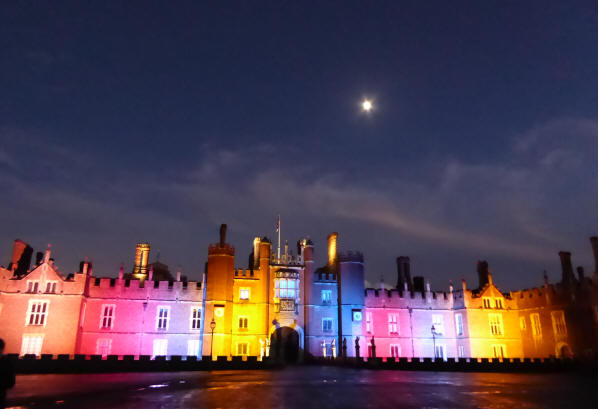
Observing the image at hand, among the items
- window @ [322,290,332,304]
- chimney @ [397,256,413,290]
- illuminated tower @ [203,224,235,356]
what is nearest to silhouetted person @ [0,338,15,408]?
illuminated tower @ [203,224,235,356]

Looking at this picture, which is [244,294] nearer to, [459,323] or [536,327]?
[459,323]

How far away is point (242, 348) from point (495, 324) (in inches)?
1067

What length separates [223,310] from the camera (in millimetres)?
41344

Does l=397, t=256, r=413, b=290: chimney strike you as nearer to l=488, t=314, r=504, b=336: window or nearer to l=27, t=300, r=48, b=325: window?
l=488, t=314, r=504, b=336: window

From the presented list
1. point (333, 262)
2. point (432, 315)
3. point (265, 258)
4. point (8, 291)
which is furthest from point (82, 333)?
point (432, 315)

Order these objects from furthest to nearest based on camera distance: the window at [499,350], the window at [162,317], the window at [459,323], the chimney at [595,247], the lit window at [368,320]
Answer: the window at [459,323], the lit window at [368,320], the window at [499,350], the window at [162,317], the chimney at [595,247]

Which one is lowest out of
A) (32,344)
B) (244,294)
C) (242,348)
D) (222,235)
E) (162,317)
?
(242,348)

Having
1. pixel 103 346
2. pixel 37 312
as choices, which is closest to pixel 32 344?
pixel 37 312

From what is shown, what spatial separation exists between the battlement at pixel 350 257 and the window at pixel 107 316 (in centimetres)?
2301

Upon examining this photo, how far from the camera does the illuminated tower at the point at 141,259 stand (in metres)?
47.8

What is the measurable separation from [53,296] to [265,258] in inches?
769

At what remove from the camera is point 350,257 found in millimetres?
46125

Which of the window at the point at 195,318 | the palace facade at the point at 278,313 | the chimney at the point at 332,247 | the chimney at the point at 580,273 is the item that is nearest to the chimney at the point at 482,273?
the palace facade at the point at 278,313

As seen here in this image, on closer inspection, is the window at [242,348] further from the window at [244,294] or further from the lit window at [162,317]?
the lit window at [162,317]
